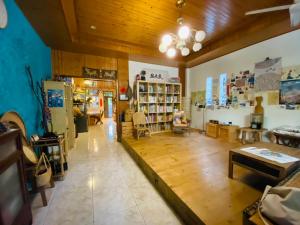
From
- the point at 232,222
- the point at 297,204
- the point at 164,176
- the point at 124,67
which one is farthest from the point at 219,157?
the point at 124,67

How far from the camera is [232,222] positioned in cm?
135

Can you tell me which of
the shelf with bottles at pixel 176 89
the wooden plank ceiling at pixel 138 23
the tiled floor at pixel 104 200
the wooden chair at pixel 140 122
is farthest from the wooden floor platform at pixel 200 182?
the wooden plank ceiling at pixel 138 23

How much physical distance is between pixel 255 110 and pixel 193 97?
2454mm

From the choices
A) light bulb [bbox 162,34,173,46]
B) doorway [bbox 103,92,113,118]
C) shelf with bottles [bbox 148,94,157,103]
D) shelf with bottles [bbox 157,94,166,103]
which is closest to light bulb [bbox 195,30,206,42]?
light bulb [bbox 162,34,173,46]

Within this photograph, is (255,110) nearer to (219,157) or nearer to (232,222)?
(219,157)

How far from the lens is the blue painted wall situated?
1.77 meters

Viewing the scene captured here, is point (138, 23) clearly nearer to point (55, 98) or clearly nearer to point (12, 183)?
point (55, 98)

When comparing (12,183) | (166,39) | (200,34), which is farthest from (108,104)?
(12,183)

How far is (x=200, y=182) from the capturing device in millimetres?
2035

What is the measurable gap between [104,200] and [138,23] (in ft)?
11.0

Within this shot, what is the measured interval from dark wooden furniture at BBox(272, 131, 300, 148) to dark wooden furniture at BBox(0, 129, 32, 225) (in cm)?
417

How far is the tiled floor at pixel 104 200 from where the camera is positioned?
5.44ft

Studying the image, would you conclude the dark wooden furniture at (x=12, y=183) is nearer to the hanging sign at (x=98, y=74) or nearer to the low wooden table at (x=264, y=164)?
the low wooden table at (x=264, y=164)

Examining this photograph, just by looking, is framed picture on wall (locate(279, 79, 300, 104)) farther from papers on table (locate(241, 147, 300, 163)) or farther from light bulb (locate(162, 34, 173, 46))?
light bulb (locate(162, 34, 173, 46))
